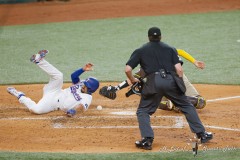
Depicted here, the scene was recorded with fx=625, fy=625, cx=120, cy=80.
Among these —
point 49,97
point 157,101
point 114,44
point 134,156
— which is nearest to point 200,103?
point 157,101

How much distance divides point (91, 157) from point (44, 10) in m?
17.4

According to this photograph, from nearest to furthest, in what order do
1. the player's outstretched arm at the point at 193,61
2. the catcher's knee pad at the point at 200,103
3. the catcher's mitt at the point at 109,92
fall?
the player's outstretched arm at the point at 193,61, the catcher's knee pad at the point at 200,103, the catcher's mitt at the point at 109,92

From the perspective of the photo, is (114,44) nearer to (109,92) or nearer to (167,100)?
(109,92)

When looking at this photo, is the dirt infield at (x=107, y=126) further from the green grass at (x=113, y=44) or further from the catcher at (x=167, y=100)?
the green grass at (x=113, y=44)

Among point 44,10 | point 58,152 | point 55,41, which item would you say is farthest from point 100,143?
point 44,10

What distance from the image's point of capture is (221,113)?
10.9 m

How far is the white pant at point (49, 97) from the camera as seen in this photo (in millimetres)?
11008

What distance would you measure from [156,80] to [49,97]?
9.17 ft

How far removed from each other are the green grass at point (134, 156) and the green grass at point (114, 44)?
16.5 feet

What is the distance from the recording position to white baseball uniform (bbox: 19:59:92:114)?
1087 cm

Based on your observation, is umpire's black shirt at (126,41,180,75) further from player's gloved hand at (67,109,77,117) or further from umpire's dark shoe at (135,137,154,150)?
player's gloved hand at (67,109,77,117)

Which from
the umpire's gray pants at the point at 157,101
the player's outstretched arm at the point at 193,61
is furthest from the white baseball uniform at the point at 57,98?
the umpire's gray pants at the point at 157,101

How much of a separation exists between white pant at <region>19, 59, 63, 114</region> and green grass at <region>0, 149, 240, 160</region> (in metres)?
2.56

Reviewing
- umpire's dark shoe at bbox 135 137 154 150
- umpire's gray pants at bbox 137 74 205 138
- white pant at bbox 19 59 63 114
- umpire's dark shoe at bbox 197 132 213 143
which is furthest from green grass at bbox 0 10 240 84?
umpire's dark shoe at bbox 135 137 154 150
